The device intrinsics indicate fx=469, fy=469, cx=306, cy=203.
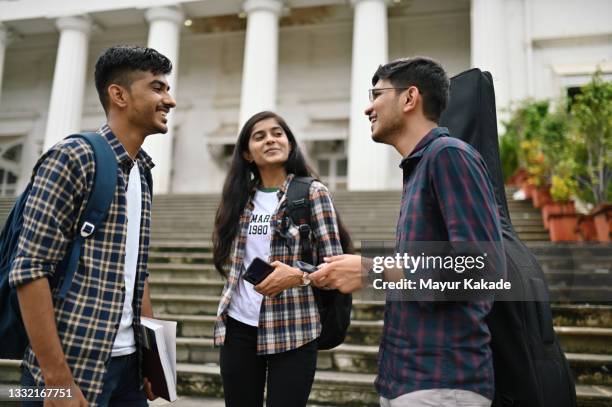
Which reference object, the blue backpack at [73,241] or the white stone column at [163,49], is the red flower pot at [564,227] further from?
the white stone column at [163,49]

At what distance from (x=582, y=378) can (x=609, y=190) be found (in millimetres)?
5173

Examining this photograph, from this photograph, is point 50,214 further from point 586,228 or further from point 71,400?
point 586,228

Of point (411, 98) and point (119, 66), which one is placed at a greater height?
point (119, 66)

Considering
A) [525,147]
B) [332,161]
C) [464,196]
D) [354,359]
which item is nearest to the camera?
[464,196]

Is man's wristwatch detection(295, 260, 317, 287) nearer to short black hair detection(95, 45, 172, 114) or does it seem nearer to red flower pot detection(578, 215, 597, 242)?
short black hair detection(95, 45, 172, 114)

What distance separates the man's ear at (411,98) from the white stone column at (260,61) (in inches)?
460

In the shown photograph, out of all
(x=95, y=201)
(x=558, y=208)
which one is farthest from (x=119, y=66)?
(x=558, y=208)

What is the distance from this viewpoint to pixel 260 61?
13266mm

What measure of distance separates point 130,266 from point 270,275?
1.62 ft

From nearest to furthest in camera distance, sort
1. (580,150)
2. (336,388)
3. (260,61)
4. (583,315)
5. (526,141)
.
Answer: (336,388) → (583,315) → (580,150) → (526,141) → (260,61)

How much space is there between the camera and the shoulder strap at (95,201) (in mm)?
1391

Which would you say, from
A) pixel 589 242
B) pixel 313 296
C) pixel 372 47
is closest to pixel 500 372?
pixel 313 296

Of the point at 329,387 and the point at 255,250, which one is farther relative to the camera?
the point at 329,387

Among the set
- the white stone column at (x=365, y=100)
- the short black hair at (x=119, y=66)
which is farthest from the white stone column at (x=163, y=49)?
the short black hair at (x=119, y=66)
